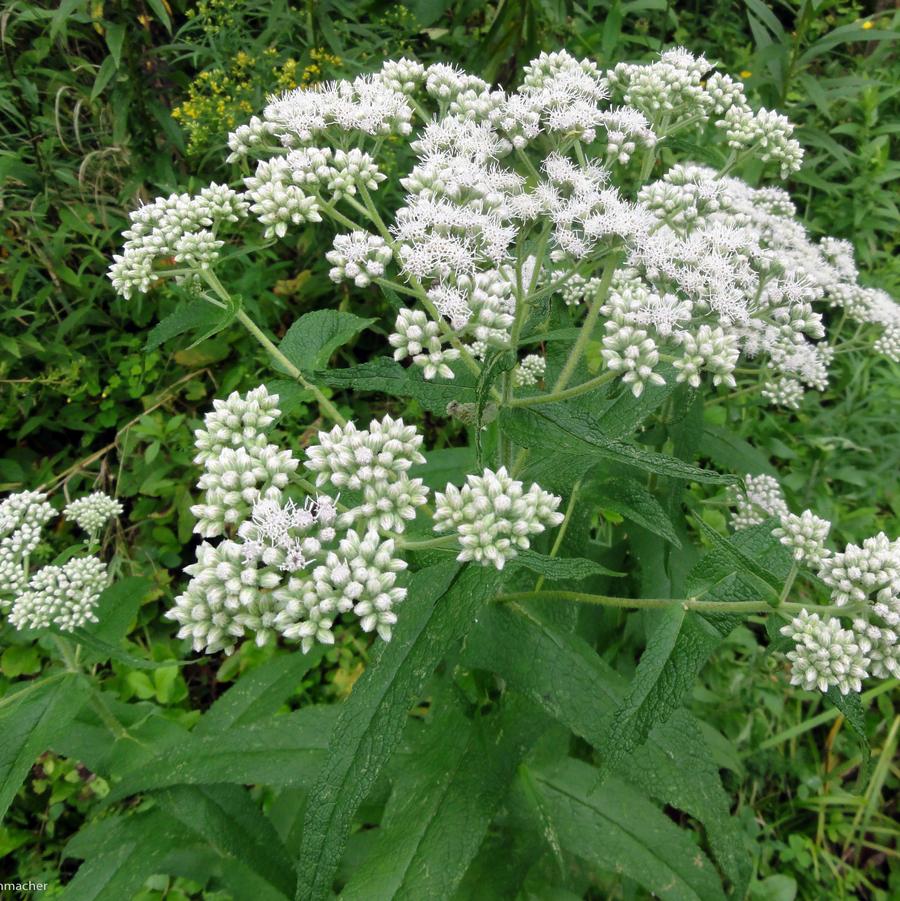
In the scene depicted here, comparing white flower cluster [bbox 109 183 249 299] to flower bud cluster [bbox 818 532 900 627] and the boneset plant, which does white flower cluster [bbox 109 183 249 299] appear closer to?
the boneset plant

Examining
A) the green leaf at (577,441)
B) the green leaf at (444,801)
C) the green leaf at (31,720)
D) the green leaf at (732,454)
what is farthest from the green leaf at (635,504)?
the green leaf at (31,720)

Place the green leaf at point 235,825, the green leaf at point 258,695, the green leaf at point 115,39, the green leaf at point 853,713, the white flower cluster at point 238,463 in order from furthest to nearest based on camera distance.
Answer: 1. the green leaf at point 115,39
2. the green leaf at point 258,695
3. the green leaf at point 235,825
4. the white flower cluster at point 238,463
5. the green leaf at point 853,713

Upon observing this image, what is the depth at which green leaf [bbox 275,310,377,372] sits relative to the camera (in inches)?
91.3

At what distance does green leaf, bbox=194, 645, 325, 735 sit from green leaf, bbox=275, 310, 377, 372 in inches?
47.4

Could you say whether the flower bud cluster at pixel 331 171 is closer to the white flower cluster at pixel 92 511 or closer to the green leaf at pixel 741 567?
the green leaf at pixel 741 567

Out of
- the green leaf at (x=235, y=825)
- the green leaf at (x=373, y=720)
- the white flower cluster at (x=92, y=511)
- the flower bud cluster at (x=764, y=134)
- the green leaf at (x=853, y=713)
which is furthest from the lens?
the white flower cluster at (x=92, y=511)

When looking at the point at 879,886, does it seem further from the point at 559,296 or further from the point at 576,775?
the point at 559,296

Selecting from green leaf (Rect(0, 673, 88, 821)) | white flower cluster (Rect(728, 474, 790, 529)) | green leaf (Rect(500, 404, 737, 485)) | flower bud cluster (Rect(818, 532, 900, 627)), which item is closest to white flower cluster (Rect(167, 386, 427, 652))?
green leaf (Rect(500, 404, 737, 485))

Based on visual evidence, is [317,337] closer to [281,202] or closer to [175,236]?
[281,202]

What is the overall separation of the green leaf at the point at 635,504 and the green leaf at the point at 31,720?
78.5 inches

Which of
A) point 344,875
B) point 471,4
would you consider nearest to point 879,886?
point 344,875

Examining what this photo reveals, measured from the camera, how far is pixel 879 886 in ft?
11.8

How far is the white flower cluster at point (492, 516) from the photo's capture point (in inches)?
67.1

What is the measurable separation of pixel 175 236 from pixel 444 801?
215 centimetres
